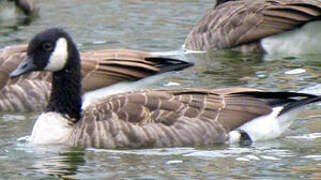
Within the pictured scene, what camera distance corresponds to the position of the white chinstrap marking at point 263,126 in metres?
11.9

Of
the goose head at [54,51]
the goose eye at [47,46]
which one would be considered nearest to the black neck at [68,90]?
the goose head at [54,51]

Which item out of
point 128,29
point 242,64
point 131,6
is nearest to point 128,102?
point 242,64

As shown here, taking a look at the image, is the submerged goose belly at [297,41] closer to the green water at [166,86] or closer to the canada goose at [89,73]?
the green water at [166,86]

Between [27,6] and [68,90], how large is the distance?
30.4ft

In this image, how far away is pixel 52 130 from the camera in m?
12.2

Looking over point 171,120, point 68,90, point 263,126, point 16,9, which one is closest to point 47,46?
point 68,90

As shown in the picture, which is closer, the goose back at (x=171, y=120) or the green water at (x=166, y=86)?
the green water at (x=166, y=86)

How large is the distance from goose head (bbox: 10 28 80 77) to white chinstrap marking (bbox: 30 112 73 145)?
21.5 inches

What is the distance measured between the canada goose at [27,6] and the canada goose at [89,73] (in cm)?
689

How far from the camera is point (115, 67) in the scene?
14.2m

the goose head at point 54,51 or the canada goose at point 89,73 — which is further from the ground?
the goose head at point 54,51

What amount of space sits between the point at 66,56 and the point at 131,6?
30.6ft

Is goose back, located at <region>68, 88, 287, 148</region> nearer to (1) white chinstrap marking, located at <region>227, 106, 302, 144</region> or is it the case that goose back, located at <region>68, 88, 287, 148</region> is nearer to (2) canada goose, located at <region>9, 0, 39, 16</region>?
(1) white chinstrap marking, located at <region>227, 106, 302, 144</region>

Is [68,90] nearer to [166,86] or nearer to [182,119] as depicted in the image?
[182,119]
